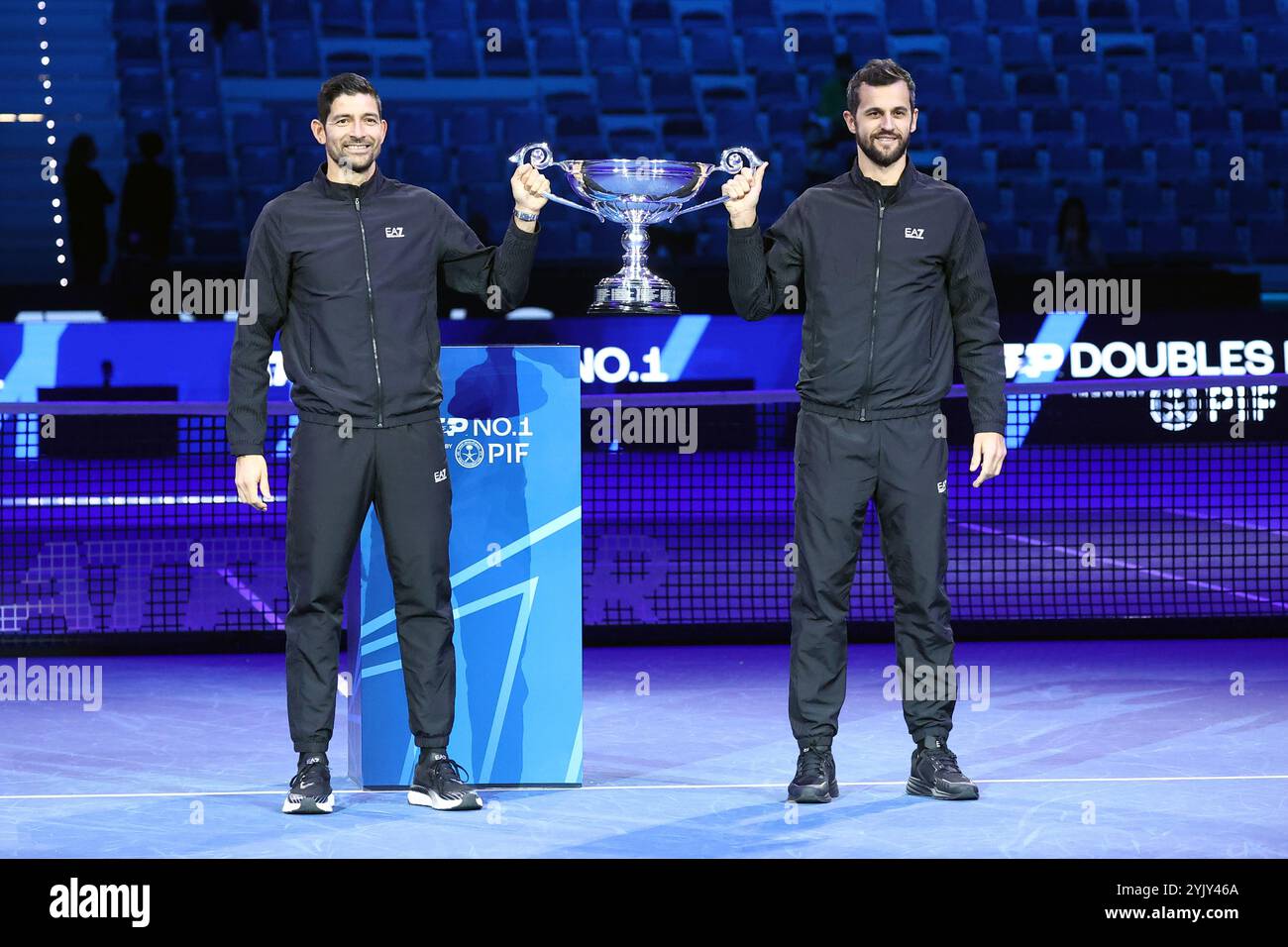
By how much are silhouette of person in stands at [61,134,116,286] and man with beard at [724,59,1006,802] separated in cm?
1029

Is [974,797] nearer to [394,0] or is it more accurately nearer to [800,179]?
[800,179]

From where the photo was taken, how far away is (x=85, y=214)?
47.4 feet

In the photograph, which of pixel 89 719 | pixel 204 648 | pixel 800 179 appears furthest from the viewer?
pixel 800 179

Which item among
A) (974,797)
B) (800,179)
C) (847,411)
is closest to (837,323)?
(847,411)

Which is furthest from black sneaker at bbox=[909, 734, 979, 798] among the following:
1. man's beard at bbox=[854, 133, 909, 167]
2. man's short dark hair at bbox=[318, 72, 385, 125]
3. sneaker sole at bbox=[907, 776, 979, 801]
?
→ man's short dark hair at bbox=[318, 72, 385, 125]

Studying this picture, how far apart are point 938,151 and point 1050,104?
5.47ft

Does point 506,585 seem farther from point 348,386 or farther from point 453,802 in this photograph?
point 348,386

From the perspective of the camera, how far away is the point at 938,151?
16562 millimetres

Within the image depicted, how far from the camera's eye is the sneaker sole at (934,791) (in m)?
5.12

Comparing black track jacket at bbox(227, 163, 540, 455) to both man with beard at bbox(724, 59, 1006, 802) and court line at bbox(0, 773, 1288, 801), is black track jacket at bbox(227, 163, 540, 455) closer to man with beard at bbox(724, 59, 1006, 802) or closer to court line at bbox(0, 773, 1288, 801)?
man with beard at bbox(724, 59, 1006, 802)

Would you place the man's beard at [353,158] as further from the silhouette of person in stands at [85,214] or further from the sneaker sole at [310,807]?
the silhouette of person in stands at [85,214]

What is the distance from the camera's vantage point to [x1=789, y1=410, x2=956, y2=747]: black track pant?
512 cm

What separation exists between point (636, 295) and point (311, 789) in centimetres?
170

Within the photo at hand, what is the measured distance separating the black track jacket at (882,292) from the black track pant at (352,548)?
105 cm
